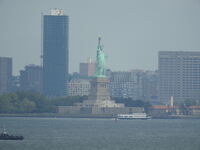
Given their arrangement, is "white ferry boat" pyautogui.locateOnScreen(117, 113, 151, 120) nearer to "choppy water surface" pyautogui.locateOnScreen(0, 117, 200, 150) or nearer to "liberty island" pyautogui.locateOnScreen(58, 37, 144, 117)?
"liberty island" pyautogui.locateOnScreen(58, 37, 144, 117)

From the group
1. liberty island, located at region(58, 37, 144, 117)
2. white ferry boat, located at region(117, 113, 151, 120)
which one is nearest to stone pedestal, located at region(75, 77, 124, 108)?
liberty island, located at region(58, 37, 144, 117)

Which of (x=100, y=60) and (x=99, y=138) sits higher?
(x=100, y=60)

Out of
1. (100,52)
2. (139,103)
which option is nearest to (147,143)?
(100,52)

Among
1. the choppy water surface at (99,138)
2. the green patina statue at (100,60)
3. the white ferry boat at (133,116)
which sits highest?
the green patina statue at (100,60)

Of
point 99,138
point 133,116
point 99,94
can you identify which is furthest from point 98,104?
point 99,138

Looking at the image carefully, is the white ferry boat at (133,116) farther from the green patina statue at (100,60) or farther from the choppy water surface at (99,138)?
the choppy water surface at (99,138)

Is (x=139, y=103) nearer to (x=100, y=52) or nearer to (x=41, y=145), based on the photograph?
(x=100, y=52)

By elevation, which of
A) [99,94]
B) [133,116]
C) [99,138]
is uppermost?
[99,94]

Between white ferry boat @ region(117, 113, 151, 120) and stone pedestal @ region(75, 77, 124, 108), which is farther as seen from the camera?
stone pedestal @ region(75, 77, 124, 108)

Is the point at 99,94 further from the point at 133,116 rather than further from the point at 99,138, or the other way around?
the point at 99,138

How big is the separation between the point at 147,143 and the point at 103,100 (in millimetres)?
76093

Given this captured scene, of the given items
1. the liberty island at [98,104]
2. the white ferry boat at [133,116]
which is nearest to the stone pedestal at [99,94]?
the liberty island at [98,104]

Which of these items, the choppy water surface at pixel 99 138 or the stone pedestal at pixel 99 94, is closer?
the choppy water surface at pixel 99 138

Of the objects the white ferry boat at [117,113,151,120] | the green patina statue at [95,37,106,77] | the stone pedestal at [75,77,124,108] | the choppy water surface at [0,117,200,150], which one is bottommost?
the choppy water surface at [0,117,200,150]
